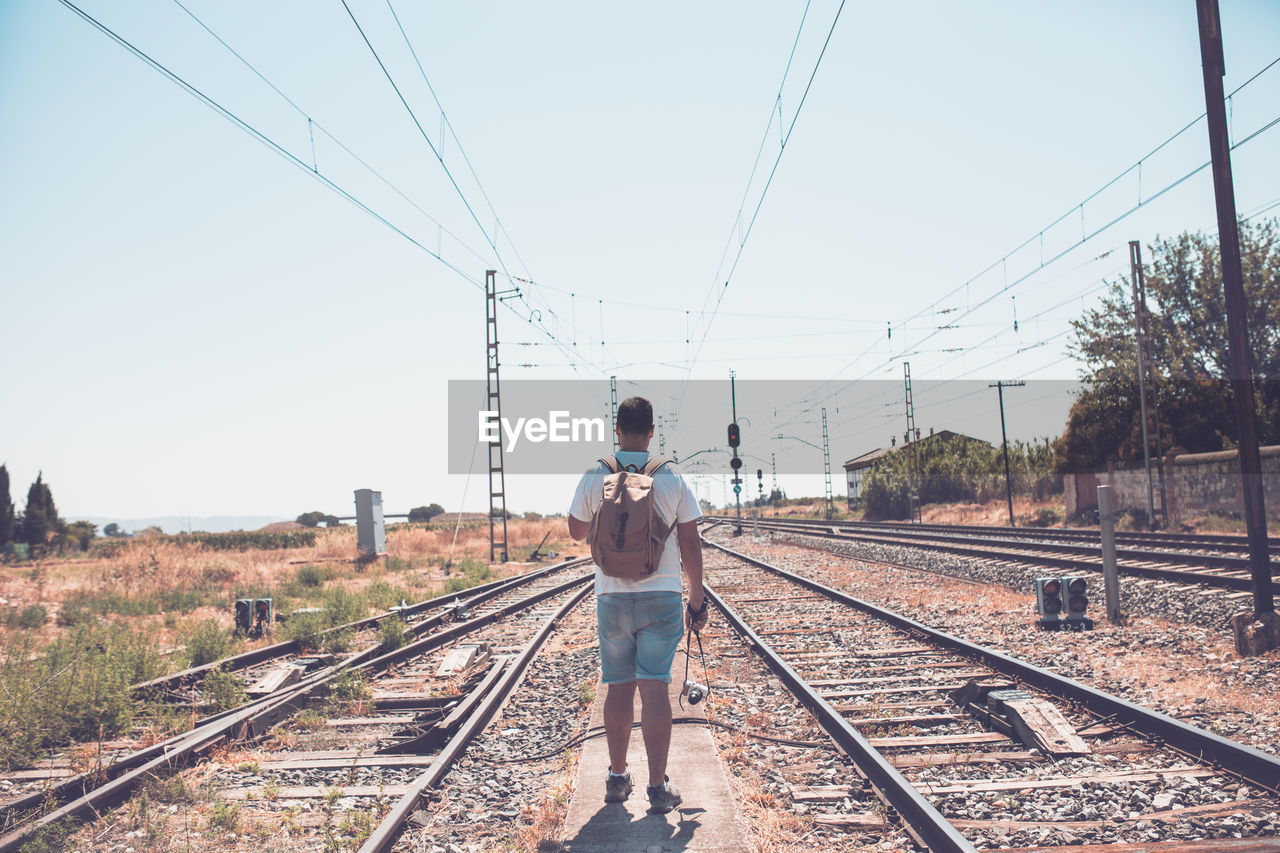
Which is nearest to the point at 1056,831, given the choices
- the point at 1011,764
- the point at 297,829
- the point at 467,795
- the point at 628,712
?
the point at 1011,764

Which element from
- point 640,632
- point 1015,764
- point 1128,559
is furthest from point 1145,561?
point 640,632

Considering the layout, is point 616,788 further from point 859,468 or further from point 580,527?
point 859,468

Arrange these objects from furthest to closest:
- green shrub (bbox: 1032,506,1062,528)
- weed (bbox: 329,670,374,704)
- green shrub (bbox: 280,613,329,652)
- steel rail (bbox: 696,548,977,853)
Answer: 1. green shrub (bbox: 1032,506,1062,528)
2. green shrub (bbox: 280,613,329,652)
3. weed (bbox: 329,670,374,704)
4. steel rail (bbox: 696,548,977,853)

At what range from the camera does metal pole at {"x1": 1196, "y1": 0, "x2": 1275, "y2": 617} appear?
30.7ft

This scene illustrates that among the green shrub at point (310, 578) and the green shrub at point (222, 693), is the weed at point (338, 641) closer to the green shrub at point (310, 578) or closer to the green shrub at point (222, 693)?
the green shrub at point (222, 693)

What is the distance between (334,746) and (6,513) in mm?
67480

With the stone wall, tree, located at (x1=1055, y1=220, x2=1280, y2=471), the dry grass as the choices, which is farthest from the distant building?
the dry grass

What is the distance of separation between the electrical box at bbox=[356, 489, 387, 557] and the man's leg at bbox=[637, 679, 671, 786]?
2588 cm

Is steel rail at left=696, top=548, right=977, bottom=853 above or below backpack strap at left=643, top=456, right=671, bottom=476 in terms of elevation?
below

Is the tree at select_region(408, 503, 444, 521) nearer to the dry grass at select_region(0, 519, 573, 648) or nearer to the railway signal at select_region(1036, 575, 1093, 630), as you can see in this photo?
the dry grass at select_region(0, 519, 573, 648)

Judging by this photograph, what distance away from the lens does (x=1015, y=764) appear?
511 cm

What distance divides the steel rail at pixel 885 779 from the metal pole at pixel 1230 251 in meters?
5.77

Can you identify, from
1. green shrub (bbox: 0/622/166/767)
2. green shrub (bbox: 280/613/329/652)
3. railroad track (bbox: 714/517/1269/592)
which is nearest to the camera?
green shrub (bbox: 0/622/166/767)

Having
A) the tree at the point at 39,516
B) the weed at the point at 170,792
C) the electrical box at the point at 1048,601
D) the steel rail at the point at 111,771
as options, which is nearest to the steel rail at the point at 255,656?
the steel rail at the point at 111,771
